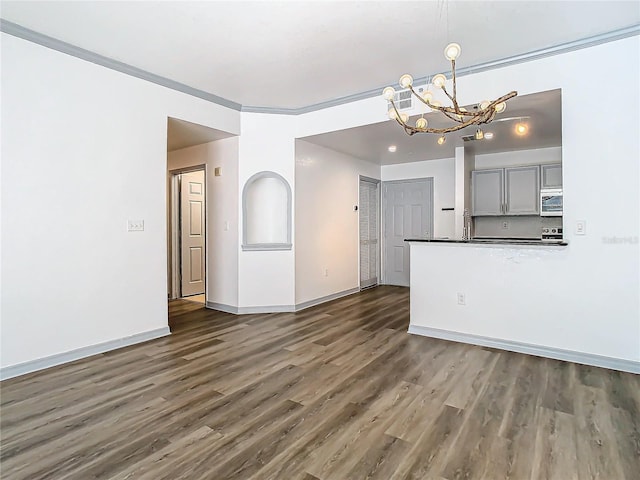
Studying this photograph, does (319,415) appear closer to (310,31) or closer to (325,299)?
(310,31)

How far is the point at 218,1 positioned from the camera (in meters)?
2.62

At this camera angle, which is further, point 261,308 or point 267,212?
point 267,212

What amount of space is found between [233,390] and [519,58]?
13.0 feet

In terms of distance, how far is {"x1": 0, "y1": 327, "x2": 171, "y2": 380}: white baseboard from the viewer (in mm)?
2917

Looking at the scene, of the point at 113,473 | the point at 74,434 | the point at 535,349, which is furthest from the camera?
the point at 535,349

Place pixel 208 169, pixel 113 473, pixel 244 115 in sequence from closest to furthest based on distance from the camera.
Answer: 1. pixel 113 473
2. pixel 244 115
3. pixel 208 169

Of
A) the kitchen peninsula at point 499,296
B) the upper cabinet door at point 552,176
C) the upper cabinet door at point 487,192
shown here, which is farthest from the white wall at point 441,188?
the kitchen peninsula at point 499,296

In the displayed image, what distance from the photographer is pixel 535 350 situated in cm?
339

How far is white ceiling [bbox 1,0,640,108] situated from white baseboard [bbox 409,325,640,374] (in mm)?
2821

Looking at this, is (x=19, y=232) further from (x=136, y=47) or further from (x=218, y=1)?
(x=218, y=1)

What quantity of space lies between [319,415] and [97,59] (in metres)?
3.74

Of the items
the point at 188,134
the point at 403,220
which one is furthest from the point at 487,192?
the point at 188,134

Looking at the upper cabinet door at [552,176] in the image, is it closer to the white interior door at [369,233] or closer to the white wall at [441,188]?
the white wall at [441,188]

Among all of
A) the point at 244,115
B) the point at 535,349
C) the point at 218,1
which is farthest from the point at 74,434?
the point at 244,115
